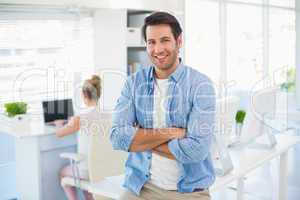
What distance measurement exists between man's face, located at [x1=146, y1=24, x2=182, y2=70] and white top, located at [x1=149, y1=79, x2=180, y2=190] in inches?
4.4

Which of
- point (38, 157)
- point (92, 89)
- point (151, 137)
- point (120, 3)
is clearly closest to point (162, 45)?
point (151, 137)

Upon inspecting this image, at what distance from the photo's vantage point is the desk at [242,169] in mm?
2451

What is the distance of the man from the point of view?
6.41ft

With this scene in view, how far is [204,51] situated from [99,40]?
2.19 metres

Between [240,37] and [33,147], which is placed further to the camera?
[240,37]

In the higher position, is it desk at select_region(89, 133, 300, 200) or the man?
the man

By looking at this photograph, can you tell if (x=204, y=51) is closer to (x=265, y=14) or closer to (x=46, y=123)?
(x=265, y=14)

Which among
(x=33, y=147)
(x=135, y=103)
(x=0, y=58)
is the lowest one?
(x=33, y=147)

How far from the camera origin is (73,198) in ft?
11.3

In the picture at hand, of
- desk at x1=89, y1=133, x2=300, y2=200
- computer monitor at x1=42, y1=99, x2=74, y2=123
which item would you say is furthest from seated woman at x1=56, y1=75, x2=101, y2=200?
desk at x1=89, y1=133, x2=300, y2=200

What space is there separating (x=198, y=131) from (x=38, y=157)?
1.91 metres

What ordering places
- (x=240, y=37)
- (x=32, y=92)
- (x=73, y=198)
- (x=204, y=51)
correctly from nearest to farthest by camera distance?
(x=73, y=198) < (x=32, y=92) < (x=204, y=51) < (x=240, y=37)

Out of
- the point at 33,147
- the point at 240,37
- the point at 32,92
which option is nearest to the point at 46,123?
the point at 33,147

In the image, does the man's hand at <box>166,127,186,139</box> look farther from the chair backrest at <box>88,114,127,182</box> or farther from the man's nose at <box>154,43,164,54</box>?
the chair backrest at <box>88,114,127,182</box>
